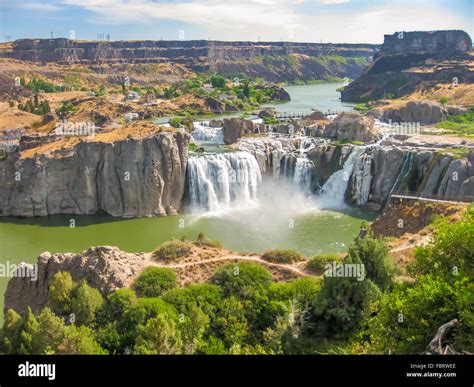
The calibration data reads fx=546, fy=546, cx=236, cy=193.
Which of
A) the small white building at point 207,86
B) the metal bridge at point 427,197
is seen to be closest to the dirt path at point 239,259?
the metal bridge at point 427,197

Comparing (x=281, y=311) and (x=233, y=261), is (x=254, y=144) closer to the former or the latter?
(x=233, y=261)

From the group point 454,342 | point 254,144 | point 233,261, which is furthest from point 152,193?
point 454,342

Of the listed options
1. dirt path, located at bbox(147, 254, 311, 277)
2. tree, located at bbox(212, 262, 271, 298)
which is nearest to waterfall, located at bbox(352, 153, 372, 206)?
dirt path, located at bbox(147, 254, 311, 277)

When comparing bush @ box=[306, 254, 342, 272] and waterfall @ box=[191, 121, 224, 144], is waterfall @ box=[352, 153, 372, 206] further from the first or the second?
bush @ box=[306, 254, 342, 272]

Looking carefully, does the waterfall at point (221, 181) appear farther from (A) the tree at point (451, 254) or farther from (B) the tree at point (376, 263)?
(A) the tree at point (451, 254)

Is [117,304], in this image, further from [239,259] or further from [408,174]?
[408,174]
